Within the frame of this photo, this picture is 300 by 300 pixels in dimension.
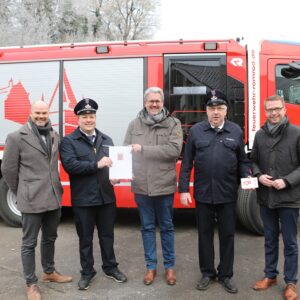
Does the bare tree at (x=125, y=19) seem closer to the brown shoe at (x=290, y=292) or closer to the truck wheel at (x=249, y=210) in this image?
the truck wheel at (x=249, y=210)

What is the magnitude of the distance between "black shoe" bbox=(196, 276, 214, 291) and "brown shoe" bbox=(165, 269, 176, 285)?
249 millimetres

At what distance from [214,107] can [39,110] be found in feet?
5.31

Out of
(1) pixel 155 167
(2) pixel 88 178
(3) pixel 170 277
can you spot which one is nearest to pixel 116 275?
(3) pixel 170 277

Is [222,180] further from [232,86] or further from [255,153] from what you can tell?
[232,86]

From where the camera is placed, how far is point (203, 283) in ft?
12.3

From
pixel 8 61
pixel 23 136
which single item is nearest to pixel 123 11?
pixel 8 61

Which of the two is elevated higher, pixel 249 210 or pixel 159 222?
pixel 159 222

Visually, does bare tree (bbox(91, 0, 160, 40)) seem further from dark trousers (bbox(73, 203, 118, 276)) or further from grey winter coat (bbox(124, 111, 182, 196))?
dark trousers (bbox(73, 203, 118, 276))

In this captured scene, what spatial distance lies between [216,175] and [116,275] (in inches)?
57.9

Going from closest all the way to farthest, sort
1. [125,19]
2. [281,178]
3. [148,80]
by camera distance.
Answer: [281,178]
[148,80]
[125,19]

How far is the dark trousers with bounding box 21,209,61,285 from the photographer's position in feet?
11.5

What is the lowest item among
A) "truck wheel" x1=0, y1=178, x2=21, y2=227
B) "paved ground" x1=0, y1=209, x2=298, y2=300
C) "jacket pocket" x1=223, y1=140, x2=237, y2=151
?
"paved ground" x1=0, y1=209, x2=298, y2=300

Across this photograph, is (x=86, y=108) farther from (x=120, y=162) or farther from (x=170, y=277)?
(x=170, y=277)

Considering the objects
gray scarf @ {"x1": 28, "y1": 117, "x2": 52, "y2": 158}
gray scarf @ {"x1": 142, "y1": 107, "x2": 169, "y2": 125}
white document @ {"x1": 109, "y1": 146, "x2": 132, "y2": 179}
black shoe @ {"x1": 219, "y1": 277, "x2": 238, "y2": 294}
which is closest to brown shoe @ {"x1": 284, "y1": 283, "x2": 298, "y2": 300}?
black shoe @ {"x1": 219, "y1": 277, "x2": 238, "y2": 294}
